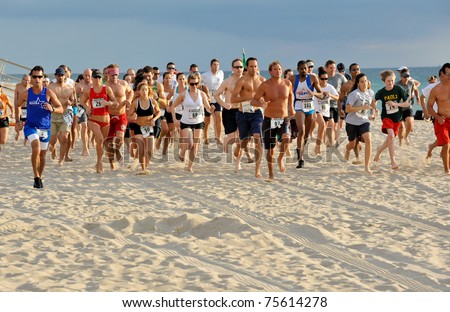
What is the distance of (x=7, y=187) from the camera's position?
10727mm

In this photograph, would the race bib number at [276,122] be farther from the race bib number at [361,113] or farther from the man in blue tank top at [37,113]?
the man in blue tank top at [37,113]

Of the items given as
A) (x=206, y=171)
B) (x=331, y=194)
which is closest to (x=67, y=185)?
(x=206, y=171)

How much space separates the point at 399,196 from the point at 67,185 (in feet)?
14.6

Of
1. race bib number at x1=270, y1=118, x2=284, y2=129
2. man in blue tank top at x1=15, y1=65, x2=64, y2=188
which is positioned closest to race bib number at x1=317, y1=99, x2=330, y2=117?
race bib number at x1=270, y1=118, x2=284, y2=129

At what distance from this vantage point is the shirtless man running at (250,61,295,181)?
11.0 m

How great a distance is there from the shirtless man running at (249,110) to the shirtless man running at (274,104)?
0.71 ft

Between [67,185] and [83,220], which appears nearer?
[83,220]

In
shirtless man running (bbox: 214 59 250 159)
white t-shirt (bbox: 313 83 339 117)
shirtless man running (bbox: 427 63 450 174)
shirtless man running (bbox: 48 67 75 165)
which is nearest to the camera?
shirtless man running (bbox: 427 63 450 174)

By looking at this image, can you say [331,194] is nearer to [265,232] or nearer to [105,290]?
[265,232]

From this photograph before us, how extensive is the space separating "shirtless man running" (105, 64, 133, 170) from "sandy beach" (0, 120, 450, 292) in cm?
68

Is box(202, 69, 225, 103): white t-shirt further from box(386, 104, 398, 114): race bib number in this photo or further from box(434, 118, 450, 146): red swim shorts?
box(434, 118, 450, 146): red swim shorts

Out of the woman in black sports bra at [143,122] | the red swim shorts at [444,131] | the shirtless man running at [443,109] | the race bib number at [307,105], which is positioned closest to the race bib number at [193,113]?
the woman in black sports bra at [143,122]

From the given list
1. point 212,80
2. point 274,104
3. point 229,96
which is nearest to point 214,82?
A: point 212,80

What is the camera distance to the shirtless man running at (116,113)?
1216 centimetres
